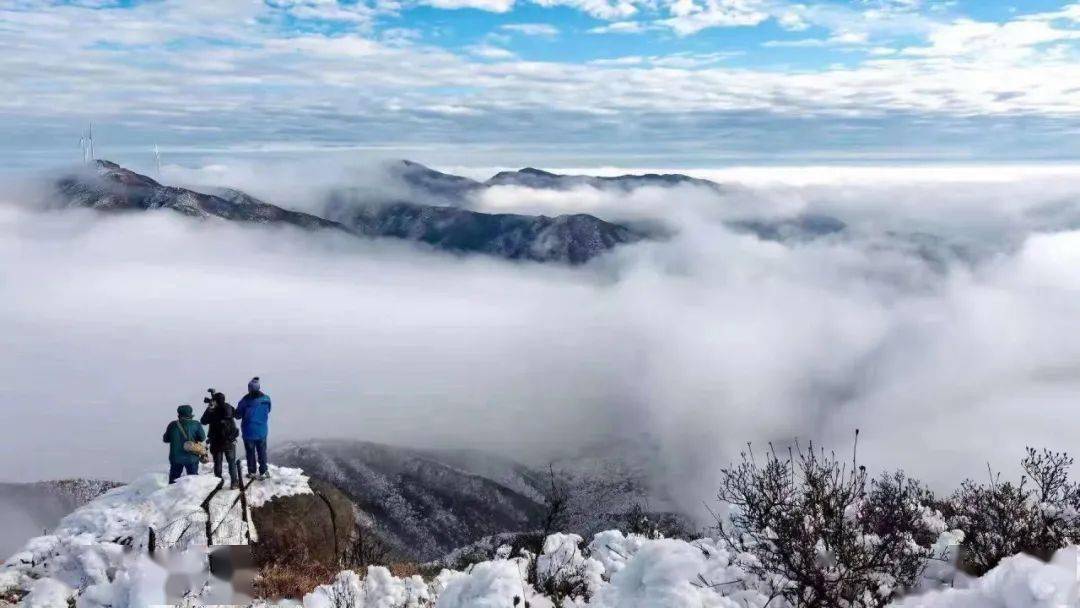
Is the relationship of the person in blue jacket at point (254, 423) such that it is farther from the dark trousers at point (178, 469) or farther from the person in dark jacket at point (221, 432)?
the dark trousers at point (178, 469)

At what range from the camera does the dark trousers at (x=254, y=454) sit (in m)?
19.0

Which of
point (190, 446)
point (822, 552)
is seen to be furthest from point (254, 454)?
point (822, 552)

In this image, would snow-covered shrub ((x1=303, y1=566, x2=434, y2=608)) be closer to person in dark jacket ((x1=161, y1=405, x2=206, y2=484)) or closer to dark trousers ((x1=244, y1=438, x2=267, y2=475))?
dark trousers ((x1=244, y1=438, x2=267, y2=475))

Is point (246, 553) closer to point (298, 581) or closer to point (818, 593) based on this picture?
point (298, 581)

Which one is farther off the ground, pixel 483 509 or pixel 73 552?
pixel 73 552

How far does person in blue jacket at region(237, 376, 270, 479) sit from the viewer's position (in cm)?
1883

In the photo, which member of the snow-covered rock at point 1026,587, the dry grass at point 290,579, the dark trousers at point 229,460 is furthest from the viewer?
the dark trousers at point 229,460

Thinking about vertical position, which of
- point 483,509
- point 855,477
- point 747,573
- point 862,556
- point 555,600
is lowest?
point 483,509

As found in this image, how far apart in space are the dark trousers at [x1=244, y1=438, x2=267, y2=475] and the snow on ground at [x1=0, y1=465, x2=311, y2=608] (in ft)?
1.34

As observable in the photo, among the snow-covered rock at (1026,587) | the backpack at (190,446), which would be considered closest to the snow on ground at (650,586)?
the snow-covered rock at (1026,587)

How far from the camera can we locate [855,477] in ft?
32.2

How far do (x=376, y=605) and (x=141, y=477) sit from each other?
983 centimetres

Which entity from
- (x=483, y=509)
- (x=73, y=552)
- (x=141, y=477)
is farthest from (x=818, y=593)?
(x=483, y=509)

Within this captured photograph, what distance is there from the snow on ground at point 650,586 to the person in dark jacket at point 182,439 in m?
7.25
